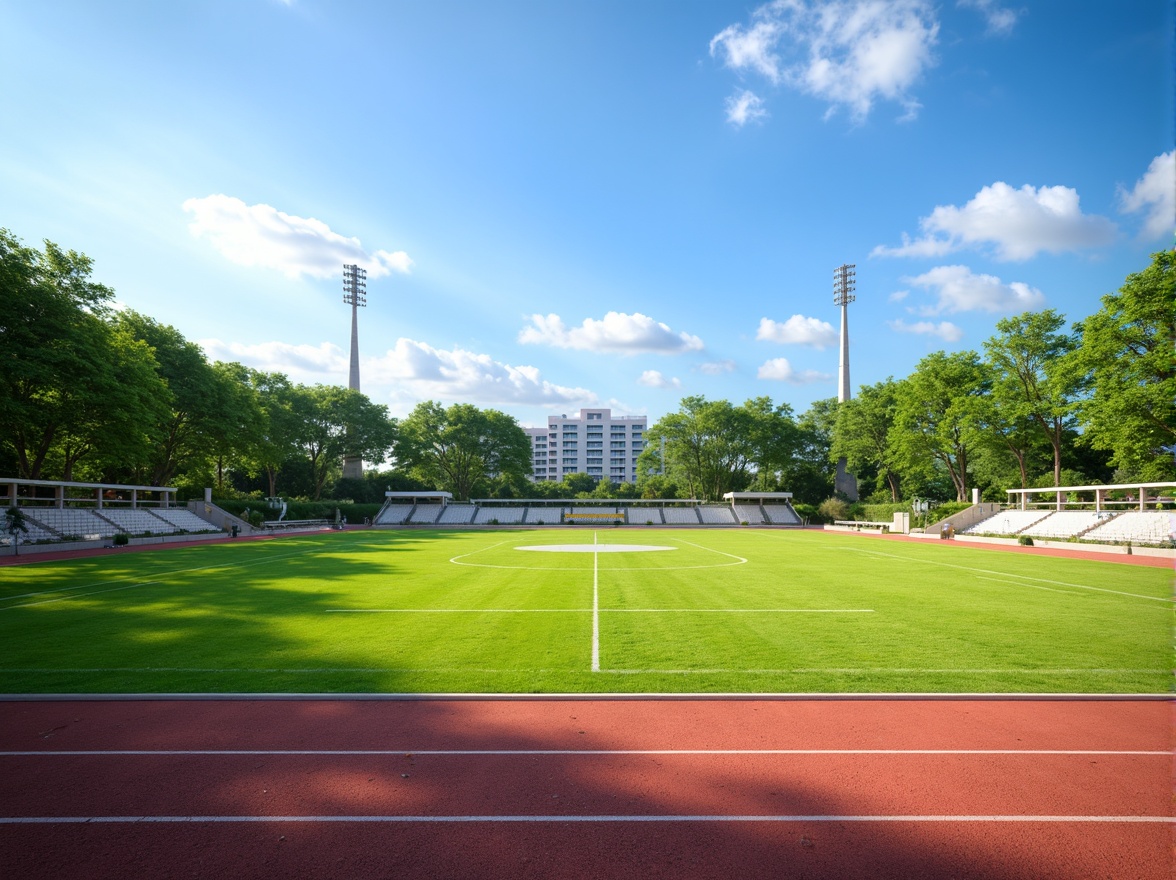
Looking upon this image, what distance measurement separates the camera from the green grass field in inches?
326

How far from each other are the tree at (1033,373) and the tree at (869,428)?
1743cm

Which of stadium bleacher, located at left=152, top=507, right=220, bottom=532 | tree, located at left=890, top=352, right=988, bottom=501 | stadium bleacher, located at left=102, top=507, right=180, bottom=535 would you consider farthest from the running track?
tree, located at left=890, top=352, right=988, bottom=501

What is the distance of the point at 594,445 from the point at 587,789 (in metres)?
150

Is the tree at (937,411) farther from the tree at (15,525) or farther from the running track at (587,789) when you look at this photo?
the tree at (15,525)

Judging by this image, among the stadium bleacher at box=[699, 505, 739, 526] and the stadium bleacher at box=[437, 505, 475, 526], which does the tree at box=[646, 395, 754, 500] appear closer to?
the stadium bleacher at box=[699, 505, 739, 526]

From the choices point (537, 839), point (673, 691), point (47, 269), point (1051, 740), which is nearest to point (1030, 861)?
point (1051, 740)

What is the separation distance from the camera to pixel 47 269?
33.7 metres

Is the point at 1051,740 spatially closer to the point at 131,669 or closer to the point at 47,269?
the point at 131,669

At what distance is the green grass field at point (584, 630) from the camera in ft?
27.2

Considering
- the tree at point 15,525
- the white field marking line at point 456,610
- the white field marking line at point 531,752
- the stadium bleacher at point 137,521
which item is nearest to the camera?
the white field marking line at point 531,752

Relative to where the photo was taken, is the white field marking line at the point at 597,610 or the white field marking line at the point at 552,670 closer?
the white field marking line at the point at 552,670

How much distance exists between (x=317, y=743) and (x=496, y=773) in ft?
6.80

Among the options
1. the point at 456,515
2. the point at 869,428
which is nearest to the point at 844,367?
the point at 869,428

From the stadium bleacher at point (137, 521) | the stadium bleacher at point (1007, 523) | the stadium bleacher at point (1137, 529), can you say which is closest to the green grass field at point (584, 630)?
the stadium bleacher at point (1137, 529)
